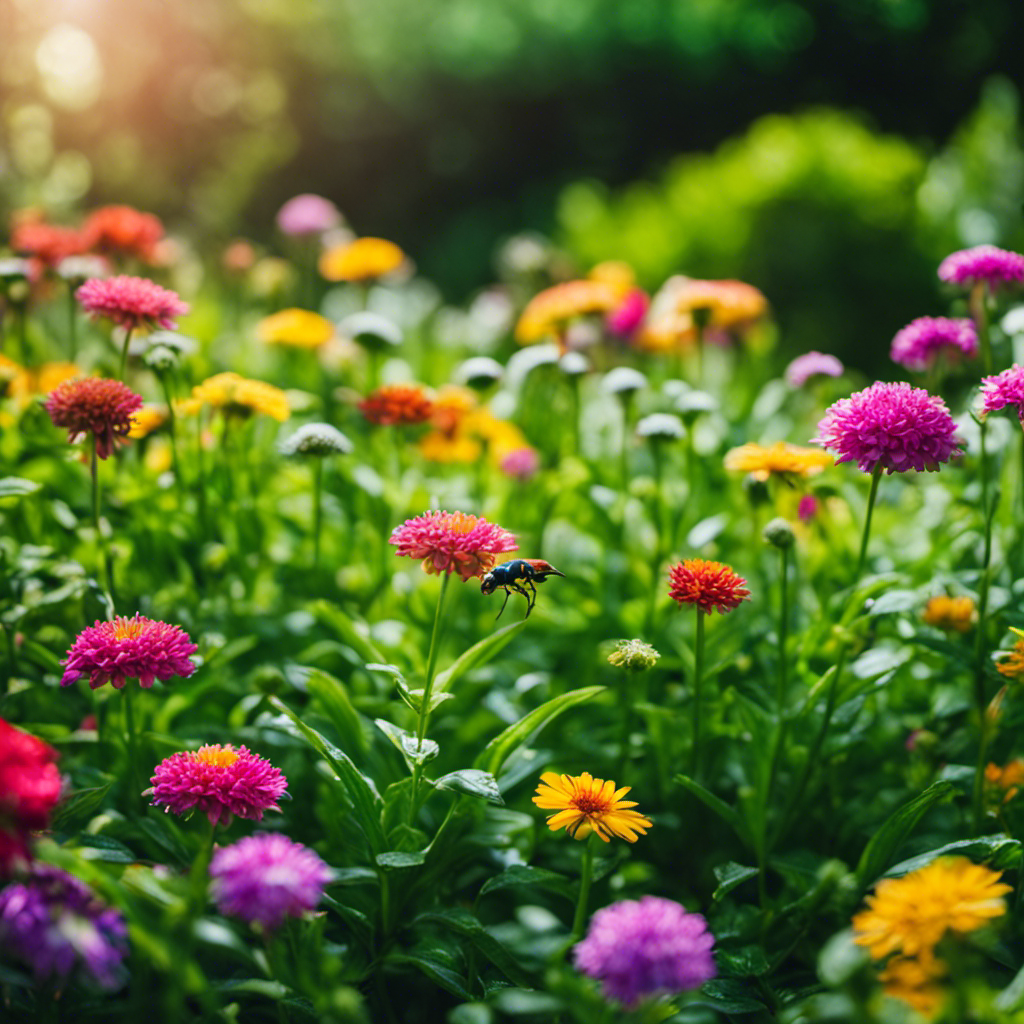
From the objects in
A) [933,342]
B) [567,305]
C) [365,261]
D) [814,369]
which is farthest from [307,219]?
[933,342]

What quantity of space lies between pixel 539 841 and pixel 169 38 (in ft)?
25.3

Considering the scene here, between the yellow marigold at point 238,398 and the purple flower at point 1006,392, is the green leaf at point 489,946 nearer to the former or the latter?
the yellow marigold at point 238,398

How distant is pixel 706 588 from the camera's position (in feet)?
5.00

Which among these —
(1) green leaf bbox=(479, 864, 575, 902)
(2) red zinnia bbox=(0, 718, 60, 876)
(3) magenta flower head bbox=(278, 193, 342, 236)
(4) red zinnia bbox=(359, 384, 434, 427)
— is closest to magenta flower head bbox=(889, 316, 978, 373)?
(4) red zinnia bbox=(359, 384, 434, 427)

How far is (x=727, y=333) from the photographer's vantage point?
3730mm

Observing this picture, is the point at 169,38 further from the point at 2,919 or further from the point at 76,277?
the point at 2,919

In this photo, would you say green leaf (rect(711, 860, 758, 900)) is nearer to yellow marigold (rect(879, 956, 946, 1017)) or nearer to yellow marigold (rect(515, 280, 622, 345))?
yellow marigold (rect(879, 956, 946, 1017))

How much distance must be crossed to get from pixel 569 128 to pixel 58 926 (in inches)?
418

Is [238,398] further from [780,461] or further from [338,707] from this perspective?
[780,461]

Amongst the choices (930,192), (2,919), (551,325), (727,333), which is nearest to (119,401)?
(2,919)

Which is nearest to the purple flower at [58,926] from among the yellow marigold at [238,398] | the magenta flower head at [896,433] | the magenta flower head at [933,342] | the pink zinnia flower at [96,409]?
the pink zinnia flower at [96,409]

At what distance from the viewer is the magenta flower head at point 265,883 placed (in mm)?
→ 1049

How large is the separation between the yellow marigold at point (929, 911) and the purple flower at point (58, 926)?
0.85m

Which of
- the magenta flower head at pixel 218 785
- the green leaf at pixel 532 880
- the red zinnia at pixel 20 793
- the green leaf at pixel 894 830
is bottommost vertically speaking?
the green leaf at pixel 532 880
